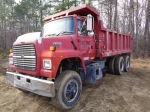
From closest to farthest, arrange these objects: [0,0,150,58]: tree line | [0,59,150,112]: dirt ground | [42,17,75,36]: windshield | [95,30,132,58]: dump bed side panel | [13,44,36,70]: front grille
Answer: [13,44,36,70]: front grille, [0,59,150,112]: dirt ground, [42,17,75,36]: windshield, [95,30,132,58]: dump bed side panel, [0,0,150,58]: tree line

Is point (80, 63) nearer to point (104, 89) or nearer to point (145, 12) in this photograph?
point (104, 89)

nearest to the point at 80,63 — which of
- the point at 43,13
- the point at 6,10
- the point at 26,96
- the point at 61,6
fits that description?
the point at 26,96

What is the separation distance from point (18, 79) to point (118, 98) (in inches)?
123


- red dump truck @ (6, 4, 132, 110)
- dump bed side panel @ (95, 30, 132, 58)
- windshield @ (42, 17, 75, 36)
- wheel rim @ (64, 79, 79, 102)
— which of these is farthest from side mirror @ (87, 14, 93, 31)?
wheel rim @ (64, 79, 79, 102)

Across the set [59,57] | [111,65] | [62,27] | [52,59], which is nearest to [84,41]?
[62,27]

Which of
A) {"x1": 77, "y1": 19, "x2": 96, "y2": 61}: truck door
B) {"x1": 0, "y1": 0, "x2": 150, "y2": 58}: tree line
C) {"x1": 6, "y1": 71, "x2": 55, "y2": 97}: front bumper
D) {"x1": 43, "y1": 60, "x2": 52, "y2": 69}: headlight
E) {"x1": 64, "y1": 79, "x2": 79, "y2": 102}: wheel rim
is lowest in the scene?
{"x1": 64, "y1": 79, "x2": 79, "y2": 102}: wheel rim


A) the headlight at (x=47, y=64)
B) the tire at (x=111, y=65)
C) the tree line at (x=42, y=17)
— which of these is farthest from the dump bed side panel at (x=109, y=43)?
the tree line at (x=42, y=17)

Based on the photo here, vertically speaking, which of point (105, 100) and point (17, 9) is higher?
point (17, 9)

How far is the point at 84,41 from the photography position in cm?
450

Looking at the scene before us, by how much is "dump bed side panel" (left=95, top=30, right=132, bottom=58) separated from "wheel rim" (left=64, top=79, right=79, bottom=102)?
2022 mm

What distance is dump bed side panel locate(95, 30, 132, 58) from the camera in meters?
5.33

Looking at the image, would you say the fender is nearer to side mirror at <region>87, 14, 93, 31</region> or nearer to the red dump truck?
the red dump truck

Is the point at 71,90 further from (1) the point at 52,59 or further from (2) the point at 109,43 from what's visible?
(2) the point at 109,43

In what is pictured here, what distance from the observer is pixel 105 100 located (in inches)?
164
